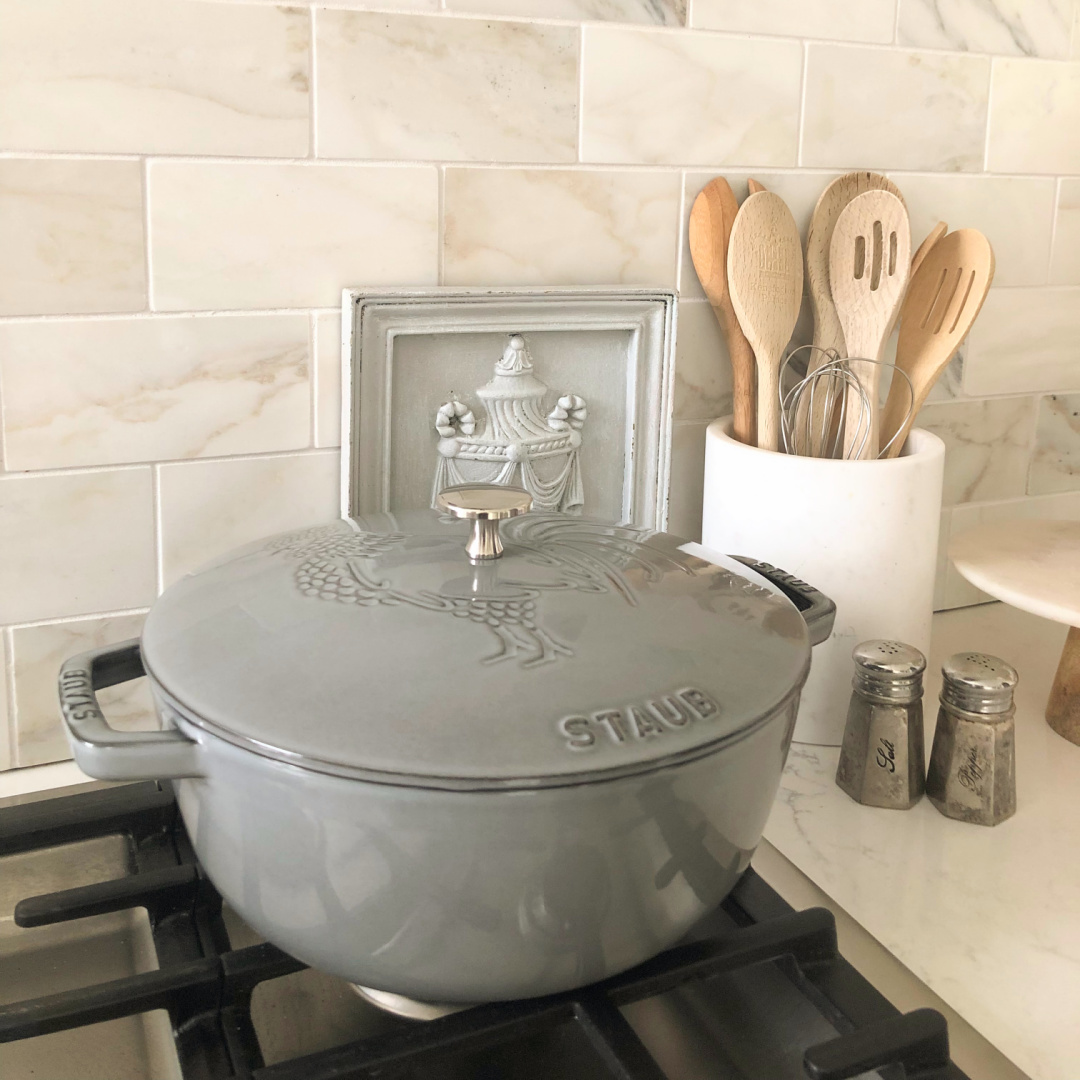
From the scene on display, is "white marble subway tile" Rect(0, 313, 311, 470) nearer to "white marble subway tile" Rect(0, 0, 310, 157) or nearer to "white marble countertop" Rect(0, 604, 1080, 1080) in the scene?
"white marble subway tile" Rect(0, 0, 310, 157)

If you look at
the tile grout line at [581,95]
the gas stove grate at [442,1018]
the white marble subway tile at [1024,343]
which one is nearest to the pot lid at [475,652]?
the gas stove grate at [442,1018]

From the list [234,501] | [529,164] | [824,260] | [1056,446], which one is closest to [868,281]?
[824,260]

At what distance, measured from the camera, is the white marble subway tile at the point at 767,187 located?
0.87 m

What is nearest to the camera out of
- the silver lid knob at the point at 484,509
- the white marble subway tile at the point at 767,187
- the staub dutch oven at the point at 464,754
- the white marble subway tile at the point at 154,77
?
the staub dutch oven at the point at 464,754

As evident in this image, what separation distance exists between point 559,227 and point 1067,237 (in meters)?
0.53

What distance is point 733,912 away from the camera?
625mm

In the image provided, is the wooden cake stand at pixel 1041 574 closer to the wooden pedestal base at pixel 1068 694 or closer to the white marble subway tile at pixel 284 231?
the wooden pedestal base at pixel 1068 694

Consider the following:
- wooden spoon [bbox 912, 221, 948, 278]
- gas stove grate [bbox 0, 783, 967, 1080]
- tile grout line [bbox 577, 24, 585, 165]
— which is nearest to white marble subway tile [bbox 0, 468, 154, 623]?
gas stove grate [bbox 0, 783, 967, 1080]

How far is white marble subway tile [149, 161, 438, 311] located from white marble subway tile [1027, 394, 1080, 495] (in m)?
0.65

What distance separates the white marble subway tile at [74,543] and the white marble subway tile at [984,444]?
0.69 m

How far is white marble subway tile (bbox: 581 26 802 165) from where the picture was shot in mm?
818

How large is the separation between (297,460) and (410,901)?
43cm

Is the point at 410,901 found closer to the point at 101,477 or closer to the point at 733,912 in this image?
the point at 733,912

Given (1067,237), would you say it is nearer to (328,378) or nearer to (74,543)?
(328,378)
